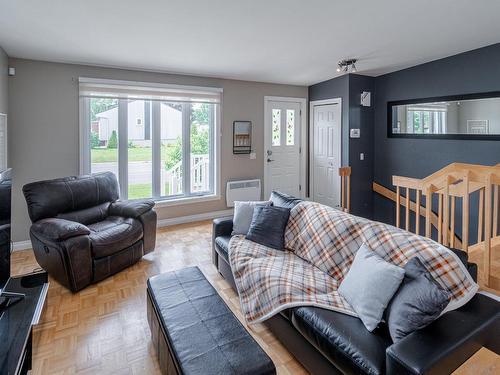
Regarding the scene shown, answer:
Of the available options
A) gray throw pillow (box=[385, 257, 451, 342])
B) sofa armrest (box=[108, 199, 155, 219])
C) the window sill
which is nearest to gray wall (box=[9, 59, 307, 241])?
sofa armrest (box=[108, 199, 155, 219])

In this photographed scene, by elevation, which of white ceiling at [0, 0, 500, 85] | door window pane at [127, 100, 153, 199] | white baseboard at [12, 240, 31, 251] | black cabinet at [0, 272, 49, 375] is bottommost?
white baseboard at [12, 240, 31, 251]

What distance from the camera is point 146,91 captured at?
174 inches

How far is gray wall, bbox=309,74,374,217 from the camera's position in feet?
16.6

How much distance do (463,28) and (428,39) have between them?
353 mm

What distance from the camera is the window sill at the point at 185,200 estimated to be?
15.7ft

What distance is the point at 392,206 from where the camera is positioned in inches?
205

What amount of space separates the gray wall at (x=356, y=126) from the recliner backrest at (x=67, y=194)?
11.9ft

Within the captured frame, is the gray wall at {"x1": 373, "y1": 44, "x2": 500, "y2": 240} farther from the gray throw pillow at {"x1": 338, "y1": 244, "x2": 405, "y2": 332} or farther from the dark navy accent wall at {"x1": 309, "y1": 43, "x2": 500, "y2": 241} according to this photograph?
the gray throw pillow at {"x1": 338, "y1": 244, "x2": 405, "y2": 332}

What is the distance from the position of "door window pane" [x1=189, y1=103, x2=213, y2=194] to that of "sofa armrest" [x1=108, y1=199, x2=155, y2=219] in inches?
62.3

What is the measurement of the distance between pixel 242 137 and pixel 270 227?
2835 millimetres

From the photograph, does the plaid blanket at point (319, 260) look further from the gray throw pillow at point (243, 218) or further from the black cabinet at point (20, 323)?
the black cabinet at point (20, 323)

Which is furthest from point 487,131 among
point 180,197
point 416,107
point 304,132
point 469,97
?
point 180,197

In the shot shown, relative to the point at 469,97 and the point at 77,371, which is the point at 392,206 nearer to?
the point at 469,97

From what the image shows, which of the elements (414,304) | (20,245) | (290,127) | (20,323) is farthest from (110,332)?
(290,127)
